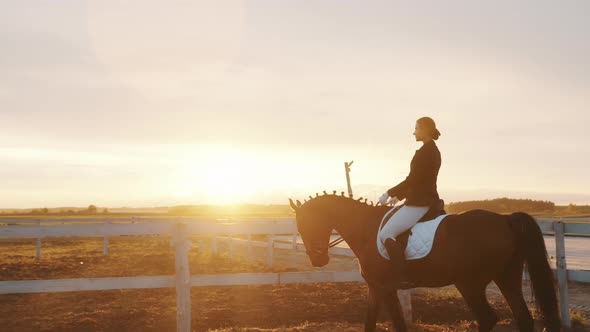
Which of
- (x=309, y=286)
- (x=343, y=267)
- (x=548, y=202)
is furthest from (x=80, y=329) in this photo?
(x=548, y=202)

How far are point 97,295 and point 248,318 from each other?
16.0ft

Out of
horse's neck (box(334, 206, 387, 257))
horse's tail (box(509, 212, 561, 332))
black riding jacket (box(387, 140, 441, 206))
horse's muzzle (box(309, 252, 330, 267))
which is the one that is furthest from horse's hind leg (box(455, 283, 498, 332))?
horse's muzzle (box(309, 252, 330, 267))

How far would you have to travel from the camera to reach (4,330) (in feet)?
30.8

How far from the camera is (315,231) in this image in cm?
736

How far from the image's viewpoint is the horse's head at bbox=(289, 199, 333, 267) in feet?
24.0

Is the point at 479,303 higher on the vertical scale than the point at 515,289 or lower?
lower

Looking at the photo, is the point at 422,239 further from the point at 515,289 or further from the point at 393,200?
the point at 515,289

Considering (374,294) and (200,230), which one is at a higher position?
(200,230)

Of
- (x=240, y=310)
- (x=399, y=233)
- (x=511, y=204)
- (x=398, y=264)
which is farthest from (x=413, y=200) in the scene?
(x=511, y=204)

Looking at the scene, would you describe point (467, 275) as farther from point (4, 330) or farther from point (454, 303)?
point (4, 330)

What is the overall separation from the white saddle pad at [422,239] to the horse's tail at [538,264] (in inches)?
38.0

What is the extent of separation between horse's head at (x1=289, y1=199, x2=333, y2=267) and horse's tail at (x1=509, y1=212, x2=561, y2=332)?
2468mm

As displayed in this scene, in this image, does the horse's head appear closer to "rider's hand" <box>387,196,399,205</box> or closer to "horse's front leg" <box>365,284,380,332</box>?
"horse's front leg" <box>365,284,380,332</box>

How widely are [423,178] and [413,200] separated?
1.05ft
